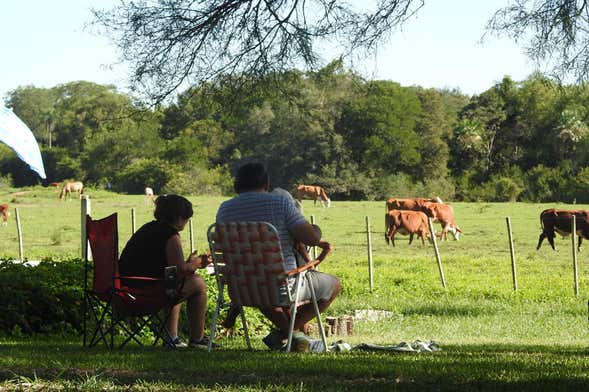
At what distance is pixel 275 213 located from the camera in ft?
20.9

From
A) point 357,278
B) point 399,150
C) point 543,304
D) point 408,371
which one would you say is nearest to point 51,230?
point 357,278

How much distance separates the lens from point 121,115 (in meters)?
9.24

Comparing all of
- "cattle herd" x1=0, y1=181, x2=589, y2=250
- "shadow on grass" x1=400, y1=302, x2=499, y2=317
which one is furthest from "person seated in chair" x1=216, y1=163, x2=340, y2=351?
"cattle herd" x1=0, y1=181, x2=589, y2=250

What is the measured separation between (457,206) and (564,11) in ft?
122

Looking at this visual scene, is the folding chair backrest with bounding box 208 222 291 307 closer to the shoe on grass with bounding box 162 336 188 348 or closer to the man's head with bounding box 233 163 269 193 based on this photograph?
the man's head with bounding box 233 163 269 193

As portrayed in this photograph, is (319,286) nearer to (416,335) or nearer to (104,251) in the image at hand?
(104,251)

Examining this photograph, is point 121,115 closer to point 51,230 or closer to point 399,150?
point 51,230

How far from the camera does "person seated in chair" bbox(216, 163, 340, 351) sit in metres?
6.32

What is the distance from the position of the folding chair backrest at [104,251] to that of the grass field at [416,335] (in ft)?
1.39

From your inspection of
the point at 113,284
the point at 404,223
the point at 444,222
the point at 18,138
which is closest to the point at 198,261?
the point at 113,284

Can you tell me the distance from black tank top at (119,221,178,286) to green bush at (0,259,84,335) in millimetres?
1741

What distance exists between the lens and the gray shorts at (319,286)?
6.48 metres

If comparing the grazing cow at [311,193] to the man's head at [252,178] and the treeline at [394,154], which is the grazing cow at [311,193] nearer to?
the treeline at [394,154]

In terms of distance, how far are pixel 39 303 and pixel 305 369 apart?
3655 mm
